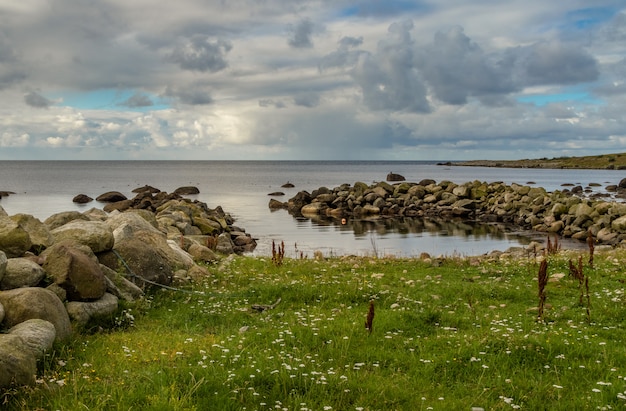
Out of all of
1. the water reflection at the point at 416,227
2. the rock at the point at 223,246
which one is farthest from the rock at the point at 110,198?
the rock at the point at 223,246

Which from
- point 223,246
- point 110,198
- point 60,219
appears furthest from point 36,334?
point 110,198

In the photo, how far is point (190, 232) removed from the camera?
38.9m

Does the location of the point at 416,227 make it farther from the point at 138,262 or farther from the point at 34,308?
the point at 34,308

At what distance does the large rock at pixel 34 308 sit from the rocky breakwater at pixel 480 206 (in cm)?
4219

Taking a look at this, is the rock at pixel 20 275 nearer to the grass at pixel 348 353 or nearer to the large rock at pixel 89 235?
the grass at pixel 348 353

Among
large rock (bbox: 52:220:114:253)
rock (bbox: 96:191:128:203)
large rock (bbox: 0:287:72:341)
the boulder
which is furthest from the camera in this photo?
rock (bbox: 96:191:128:203)

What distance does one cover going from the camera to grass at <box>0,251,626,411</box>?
802 centimetres

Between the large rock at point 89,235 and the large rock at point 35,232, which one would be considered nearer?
the large rock at point 35,232

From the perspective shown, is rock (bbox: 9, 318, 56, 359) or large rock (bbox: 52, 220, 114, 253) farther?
large rock (bbox: 52, 220, 114, 253)

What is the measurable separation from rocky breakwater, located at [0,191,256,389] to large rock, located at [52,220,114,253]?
0.05 feet

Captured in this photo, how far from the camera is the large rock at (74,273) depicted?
39.8 feet

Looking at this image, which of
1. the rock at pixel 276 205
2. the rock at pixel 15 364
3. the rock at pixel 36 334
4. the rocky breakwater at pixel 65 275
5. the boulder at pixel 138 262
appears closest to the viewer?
the rock at pixel 15 364

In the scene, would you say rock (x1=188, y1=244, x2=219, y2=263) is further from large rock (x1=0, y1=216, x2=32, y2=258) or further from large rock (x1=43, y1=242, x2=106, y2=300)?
large rock (x1=43, y1=242, x2=106, y2=300)

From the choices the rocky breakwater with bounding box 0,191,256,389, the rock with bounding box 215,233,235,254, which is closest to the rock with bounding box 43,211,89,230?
the rocky breakwater with bounding box 0,191,256,389
